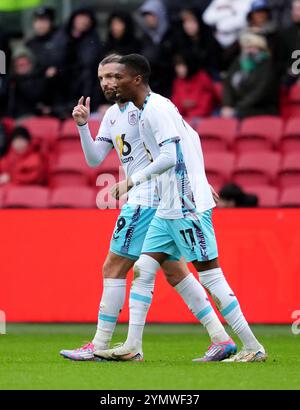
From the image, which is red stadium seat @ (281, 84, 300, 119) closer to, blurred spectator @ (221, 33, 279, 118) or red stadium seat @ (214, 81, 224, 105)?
blurred spectator @ (221, 33, 279, 118)

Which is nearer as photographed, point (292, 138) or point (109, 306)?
point (109, 306)

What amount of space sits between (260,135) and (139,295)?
7227 mm

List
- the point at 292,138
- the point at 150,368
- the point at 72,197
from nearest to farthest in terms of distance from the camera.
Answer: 1. the point at 150,368
2. the point at 72,197
3. the point at 292,138

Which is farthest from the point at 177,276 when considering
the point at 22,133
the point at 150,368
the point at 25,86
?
the point at 25,86

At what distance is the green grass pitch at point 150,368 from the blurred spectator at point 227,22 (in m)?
5.68

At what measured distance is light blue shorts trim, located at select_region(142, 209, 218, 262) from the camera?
9297mm

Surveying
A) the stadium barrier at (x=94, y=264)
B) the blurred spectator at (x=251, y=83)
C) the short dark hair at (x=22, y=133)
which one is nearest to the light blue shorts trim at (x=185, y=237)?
the stadium barrier at (x=94, y=264)

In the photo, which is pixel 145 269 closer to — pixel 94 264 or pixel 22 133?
pixel 94 264

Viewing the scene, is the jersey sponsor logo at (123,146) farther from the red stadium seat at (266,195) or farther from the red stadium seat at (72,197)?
the red stadium seat at (266,195)

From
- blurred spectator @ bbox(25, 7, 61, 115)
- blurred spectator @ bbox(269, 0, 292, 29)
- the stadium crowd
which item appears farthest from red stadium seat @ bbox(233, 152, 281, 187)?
blurred spectator @ bbox(25, 7, 61, 115)

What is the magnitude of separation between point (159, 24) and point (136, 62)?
855 cm

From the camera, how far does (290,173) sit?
51.9ft

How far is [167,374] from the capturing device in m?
8.56

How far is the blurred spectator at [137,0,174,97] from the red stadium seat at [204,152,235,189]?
1524 millimetres
